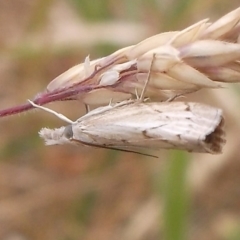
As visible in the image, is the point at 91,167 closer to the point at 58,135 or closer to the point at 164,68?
the point at 58,135

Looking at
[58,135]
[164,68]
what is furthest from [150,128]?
[58,135]

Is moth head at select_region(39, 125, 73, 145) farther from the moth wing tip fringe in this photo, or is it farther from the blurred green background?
the blurred green background

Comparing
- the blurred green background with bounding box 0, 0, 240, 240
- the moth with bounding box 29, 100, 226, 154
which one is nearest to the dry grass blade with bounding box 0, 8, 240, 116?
the moth with bounding box 29, 100, 226, 154

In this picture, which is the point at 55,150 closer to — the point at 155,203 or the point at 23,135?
the point at 23,135

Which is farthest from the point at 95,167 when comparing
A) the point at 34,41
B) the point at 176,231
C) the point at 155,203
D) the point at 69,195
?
the point at 176,231

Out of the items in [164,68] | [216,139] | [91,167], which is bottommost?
[91,167]

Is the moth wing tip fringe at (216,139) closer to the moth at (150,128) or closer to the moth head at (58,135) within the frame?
the moth at (150,128)

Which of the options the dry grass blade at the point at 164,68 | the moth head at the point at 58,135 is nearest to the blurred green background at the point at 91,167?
the moth head at the point at 58,135
